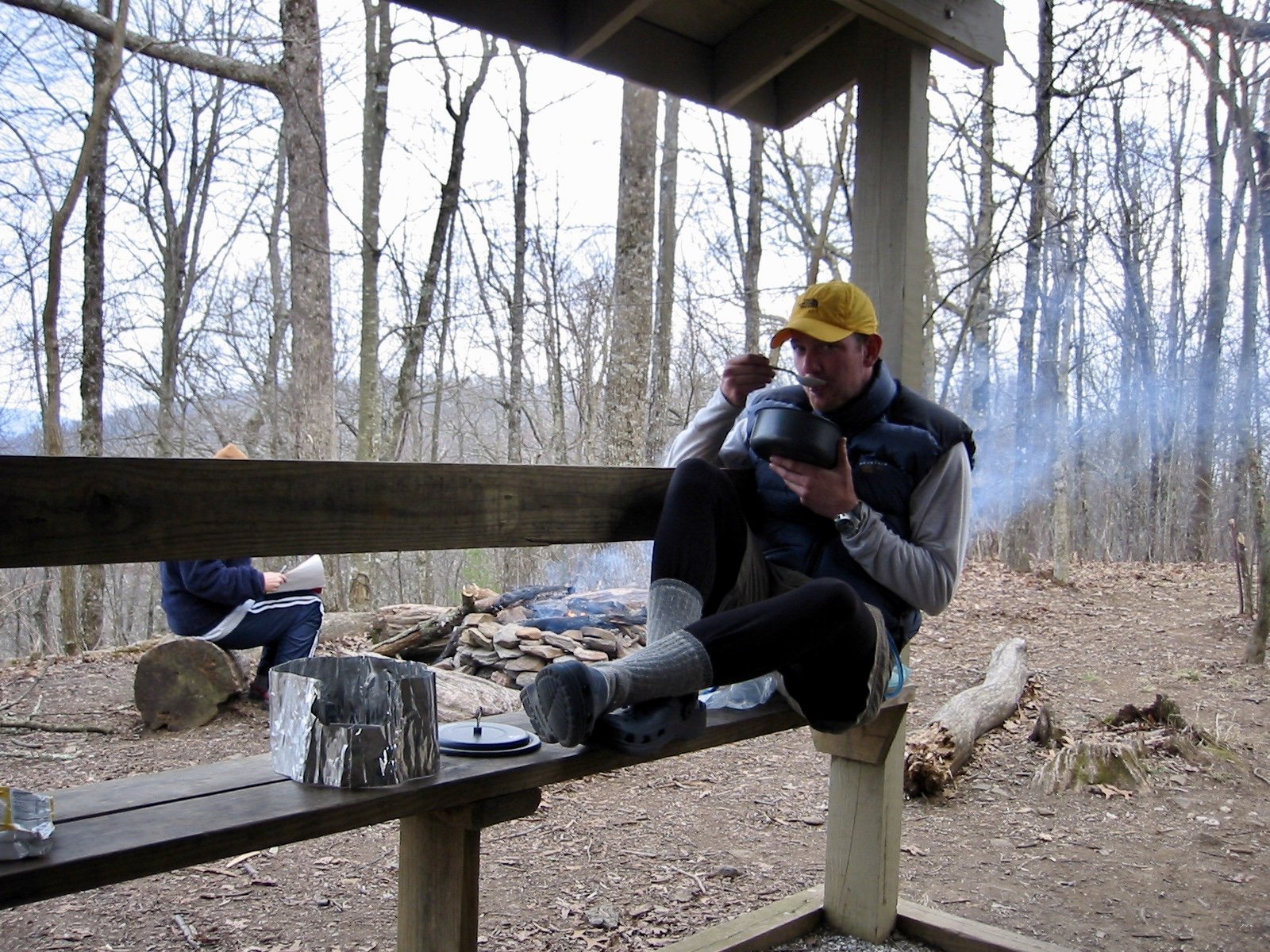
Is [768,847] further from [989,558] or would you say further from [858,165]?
[989,558]

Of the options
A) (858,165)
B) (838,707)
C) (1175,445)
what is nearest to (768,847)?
(838,707)

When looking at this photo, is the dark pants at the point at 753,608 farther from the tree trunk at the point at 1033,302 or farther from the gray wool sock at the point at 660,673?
the tree trunk at the point at 1033,302

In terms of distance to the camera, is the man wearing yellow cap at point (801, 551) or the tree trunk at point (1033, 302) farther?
the tree trunk at point (1033, 302)

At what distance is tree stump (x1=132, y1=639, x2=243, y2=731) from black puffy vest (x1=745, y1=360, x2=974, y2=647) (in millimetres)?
3602

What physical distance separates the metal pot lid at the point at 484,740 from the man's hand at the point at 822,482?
0.80 m

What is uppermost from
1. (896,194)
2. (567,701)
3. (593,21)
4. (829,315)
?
(593,21)

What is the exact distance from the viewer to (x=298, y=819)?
1420 millimetres

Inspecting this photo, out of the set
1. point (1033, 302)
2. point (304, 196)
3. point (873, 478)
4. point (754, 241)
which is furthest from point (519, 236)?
point (873, 478)

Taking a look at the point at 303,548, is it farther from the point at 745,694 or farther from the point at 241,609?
the point at 241,609

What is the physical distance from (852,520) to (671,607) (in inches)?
18.9

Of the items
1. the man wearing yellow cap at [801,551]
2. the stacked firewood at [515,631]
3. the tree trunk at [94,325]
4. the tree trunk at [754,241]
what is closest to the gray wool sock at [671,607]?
the man wearing yellow cap at [801,551]

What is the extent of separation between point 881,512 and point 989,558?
1252 centimetres

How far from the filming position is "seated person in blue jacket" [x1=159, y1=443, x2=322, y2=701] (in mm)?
4805

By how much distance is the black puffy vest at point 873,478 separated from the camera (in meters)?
2.36
